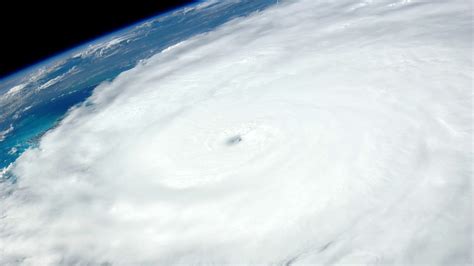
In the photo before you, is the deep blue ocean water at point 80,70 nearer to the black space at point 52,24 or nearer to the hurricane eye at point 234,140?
the black space at point 52,24

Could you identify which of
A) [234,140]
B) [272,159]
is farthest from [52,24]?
[272,159]

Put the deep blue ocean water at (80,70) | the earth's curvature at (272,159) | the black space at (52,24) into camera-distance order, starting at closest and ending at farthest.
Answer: the earth's curvature at (272,159), the deep blue ocean water at (80,70), the black space at (52,24)

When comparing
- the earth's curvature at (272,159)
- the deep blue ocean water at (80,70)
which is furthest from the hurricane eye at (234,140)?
the deep blue ocean water at (80,70)

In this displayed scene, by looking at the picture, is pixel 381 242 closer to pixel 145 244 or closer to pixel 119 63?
pixel 145 244

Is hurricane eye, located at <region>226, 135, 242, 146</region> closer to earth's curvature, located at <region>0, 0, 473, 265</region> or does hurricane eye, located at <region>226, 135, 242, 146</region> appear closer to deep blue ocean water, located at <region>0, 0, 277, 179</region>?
earth's curvature, located at <region>0, 0, 473, 265</region>

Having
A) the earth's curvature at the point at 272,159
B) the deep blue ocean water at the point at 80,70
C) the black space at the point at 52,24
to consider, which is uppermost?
the black space at the point at 52,24

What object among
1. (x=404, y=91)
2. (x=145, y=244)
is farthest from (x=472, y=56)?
(x=145, y=244)

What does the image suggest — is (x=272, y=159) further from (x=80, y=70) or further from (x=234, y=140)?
(x=80, y=70)
